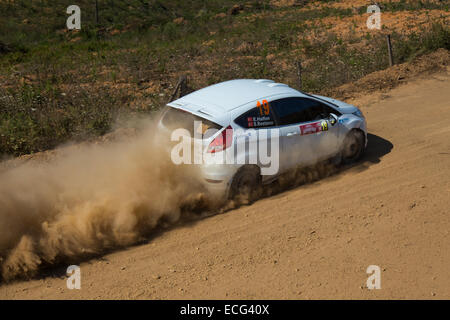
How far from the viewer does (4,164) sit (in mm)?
8766

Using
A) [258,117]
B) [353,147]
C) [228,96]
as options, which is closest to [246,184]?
[258,117]

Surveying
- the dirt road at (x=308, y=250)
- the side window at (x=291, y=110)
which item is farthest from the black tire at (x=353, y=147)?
the side window at (x=291, y=110)

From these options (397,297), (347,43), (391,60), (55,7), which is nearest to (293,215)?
(397,297)

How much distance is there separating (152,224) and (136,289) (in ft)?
4.59

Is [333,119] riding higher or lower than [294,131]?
higher

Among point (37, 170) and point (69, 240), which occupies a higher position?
point (37, 170)

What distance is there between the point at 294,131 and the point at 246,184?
131 cm

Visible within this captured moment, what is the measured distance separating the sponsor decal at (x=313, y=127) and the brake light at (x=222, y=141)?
5.00 ft

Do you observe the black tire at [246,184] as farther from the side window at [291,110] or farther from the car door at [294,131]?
the side window at [291,110]

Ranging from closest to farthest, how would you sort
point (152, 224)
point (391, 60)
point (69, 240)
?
point (69, 240) < point (152, 224) < point (391, 60)

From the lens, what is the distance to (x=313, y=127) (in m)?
7.98

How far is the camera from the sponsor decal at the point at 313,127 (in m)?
7.85

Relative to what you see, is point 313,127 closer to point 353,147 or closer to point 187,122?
point 353,147
